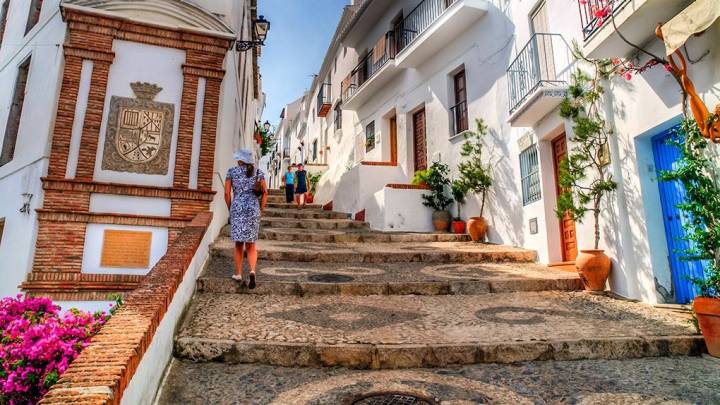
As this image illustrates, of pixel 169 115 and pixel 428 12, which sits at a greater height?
pixel 428 12

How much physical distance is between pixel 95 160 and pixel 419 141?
30.4 feet

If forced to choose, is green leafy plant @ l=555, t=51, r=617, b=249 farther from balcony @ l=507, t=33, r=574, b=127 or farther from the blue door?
the blue door

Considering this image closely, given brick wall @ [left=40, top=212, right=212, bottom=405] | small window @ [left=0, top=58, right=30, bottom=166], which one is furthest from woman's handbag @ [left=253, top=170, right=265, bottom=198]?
small window @ [left=0, top=58, right=30, bottom=166]

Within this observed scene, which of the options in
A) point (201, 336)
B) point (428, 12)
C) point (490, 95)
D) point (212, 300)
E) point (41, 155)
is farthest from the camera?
point (428, 12)

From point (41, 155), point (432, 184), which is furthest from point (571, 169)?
point (41, 155)

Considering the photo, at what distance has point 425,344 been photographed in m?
3.32

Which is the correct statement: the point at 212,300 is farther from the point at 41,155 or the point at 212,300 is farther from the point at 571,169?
the point at 571,169

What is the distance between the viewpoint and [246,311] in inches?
164

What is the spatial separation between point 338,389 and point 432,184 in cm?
858

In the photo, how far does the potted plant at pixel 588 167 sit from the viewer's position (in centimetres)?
562

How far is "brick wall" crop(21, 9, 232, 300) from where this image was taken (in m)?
6.44

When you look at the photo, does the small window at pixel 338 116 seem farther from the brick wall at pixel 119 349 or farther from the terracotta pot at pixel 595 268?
the brick wall at pixel 119 349

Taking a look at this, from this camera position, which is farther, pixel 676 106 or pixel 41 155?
pixel 41 155

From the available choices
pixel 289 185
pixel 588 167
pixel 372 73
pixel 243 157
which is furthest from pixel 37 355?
pixel 372 73
